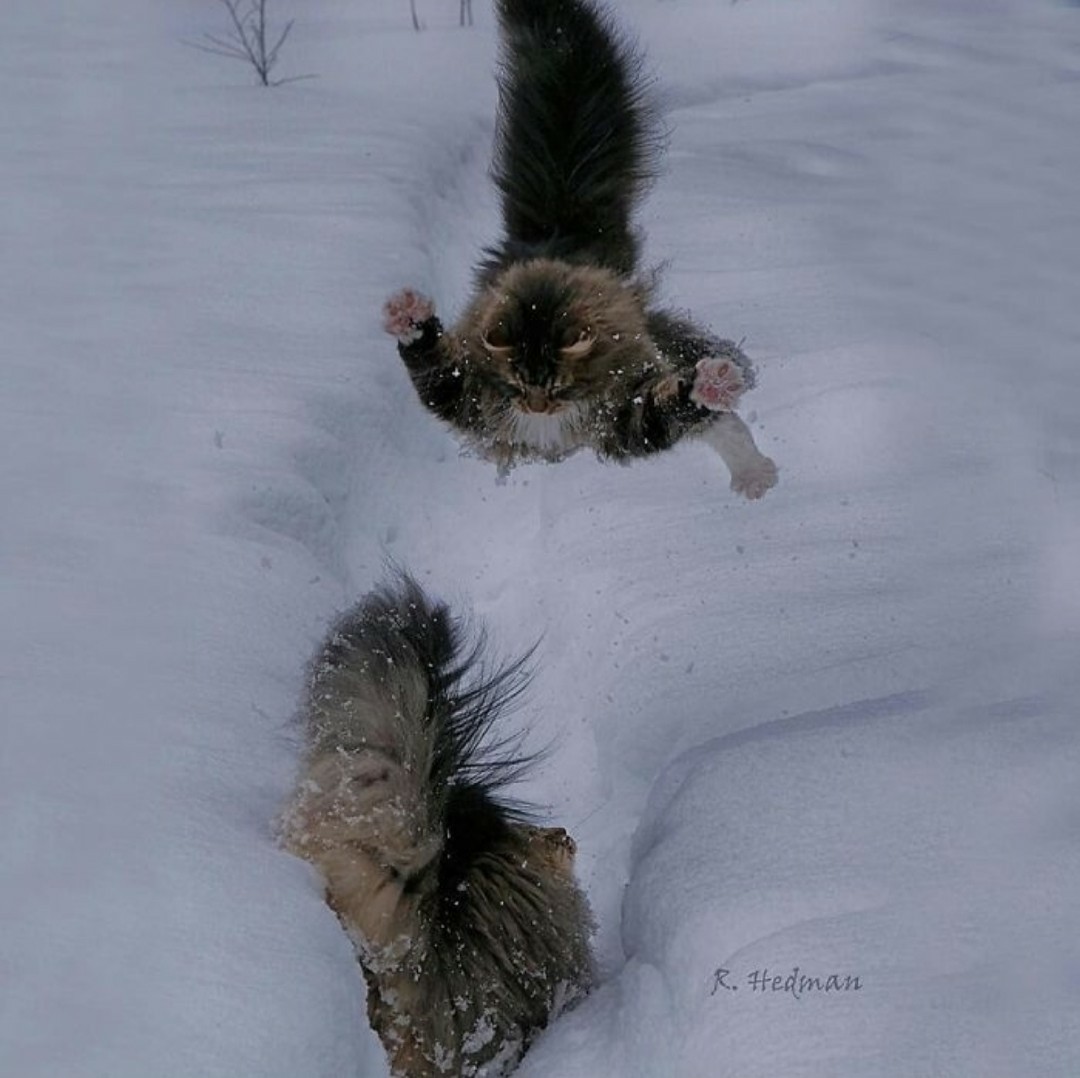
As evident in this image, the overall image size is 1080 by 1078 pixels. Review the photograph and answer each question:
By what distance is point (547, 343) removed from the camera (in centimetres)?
279

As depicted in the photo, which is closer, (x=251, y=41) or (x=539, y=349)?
(x=539, y=349)

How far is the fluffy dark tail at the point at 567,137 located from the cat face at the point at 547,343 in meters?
0.43

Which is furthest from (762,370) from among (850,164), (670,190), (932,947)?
(932,947)

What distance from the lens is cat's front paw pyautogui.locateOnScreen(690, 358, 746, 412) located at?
2.62 metres

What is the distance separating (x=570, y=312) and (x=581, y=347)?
15 centimetres

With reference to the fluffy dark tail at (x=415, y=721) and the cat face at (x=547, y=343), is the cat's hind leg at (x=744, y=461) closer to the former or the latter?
the cat face at (x=547, y=343)

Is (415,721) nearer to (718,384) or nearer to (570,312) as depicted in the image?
(718,384)

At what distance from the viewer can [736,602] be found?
110 inches

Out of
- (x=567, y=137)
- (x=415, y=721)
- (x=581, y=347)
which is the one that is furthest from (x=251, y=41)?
(x=415, y=721)

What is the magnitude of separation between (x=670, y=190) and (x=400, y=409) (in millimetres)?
1273
